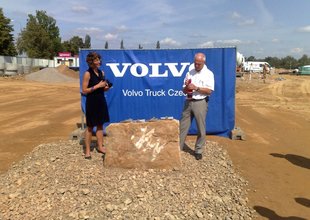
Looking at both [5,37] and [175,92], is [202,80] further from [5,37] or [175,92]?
[5,37]

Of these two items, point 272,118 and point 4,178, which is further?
point 272,118

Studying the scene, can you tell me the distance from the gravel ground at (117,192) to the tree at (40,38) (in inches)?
2983

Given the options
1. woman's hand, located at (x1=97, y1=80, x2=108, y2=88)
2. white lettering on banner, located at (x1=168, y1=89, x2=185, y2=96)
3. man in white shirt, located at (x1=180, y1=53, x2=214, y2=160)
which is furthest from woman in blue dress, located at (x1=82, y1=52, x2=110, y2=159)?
white lettering on banner, located at (x1=168, y1=89, x2=185, y2=96)

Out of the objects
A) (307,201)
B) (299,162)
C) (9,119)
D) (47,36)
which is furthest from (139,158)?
(47,36)

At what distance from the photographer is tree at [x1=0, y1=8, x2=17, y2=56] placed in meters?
57.0

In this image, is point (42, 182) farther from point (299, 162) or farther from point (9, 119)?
point (9, 119)

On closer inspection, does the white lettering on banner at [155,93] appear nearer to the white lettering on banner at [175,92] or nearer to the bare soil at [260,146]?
the white lettering on banner at [175,92]

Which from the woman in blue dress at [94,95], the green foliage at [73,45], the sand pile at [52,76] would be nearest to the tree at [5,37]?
the sand pile at [52,76]

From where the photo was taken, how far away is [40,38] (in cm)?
7962

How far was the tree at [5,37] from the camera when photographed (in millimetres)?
57031

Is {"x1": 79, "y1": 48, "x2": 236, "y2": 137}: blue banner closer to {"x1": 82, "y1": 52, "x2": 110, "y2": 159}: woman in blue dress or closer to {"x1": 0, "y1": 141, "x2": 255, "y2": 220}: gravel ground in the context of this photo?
{"x1": 82, "y1": 52, "x2": 110, "y2": 159}: woman in blue dress

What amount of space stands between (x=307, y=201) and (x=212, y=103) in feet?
13.3

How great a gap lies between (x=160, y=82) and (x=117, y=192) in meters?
4.37

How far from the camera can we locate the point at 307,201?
5.73 meters
